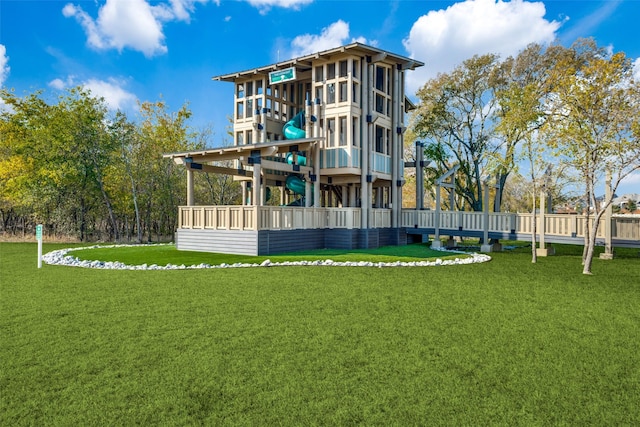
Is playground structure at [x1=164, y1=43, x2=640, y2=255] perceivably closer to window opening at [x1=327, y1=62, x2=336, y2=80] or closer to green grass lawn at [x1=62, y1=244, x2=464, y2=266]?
window opening at [x1=327, y1=62, x2=336, y2=80]

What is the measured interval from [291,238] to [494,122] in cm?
1487

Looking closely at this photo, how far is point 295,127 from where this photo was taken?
60.5 feet

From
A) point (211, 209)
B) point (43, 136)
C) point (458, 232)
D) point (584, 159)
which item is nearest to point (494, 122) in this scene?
point (458, 232)

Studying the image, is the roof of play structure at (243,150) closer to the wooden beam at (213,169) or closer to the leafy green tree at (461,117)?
the wooden beam at (213,169)

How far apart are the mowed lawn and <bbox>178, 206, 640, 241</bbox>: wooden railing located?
625 centimetres

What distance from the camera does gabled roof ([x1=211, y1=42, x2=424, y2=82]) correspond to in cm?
1638

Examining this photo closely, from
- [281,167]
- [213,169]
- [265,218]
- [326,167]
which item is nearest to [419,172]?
[326,167]

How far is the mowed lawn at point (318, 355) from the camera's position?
316cm

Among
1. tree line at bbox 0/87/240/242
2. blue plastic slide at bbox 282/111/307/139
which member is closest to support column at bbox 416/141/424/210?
blue plastic slide at bbox 282/111/307/139

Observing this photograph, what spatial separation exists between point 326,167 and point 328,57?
4.60m

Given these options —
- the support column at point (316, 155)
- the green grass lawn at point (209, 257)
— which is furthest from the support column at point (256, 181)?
the support column at point (316, 155)

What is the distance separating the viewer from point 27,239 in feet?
76.2

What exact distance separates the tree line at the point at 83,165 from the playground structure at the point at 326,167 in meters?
8.66

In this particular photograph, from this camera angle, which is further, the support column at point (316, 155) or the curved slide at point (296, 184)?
the curved slide at point (296, 184)
